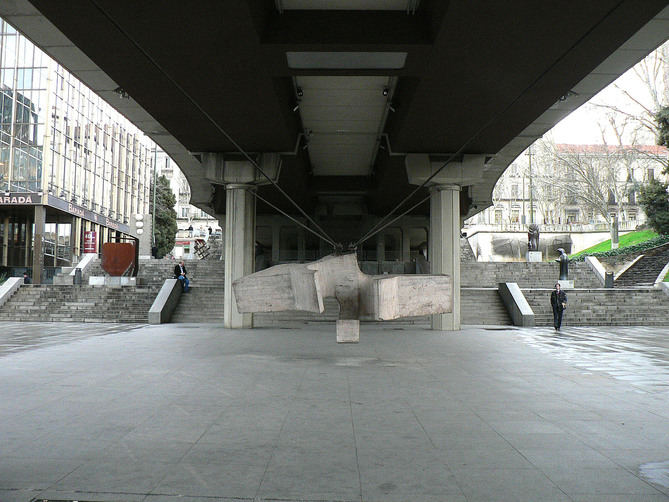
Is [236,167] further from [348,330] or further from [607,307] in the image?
[607,307]

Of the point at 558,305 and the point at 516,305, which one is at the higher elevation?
the point at 558,305

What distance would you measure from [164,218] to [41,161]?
2339 cm

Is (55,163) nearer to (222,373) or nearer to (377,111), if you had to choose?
(377,111)

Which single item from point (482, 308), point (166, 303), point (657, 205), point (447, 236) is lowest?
point (482, 308)

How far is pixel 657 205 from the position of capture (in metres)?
39.4

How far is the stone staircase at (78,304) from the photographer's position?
23844mm

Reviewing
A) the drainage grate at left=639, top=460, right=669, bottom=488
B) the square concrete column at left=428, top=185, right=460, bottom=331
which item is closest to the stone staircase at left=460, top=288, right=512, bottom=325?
the square concrete column at left=428, top=185, right=460, bottom=331

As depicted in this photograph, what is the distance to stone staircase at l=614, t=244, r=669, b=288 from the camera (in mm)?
35219

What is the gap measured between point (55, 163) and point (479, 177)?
34535mm

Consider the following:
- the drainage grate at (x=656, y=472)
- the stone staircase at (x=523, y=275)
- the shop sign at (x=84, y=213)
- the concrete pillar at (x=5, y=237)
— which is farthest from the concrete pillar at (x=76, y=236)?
the drainage grate at (x=656, y=472)

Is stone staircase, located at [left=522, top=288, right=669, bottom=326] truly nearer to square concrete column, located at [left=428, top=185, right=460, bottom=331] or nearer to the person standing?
the person standing

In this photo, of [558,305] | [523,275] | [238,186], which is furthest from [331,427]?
[523,275]

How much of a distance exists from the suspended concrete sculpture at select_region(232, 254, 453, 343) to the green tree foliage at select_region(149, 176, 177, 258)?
183 feet

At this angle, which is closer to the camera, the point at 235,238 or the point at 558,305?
the point at 558,305
